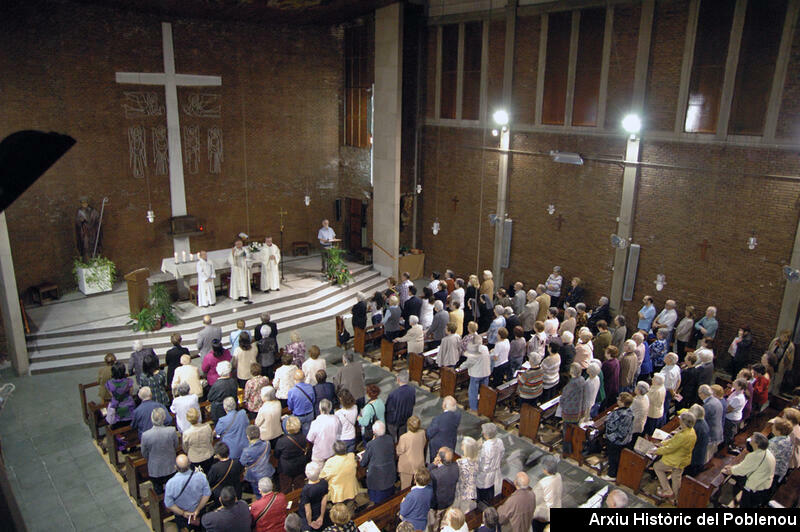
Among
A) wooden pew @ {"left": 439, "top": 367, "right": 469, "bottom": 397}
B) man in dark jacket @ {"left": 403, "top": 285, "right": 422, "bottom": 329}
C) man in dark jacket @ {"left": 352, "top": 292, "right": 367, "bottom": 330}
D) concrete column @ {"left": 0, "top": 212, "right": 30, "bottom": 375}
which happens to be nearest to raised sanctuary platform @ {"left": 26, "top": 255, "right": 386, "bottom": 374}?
concrete column @ {"left": 0, "top": 212, "right": 30, "bottom": 375}

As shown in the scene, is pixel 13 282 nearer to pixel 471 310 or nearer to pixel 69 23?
pixel 69 23

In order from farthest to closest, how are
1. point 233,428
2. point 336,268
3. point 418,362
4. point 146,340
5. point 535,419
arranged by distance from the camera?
1. point 336,268
2. point 146,340
3. point 418,362
4. point 535,419
5. point 233,428

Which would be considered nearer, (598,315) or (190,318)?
(598,315)

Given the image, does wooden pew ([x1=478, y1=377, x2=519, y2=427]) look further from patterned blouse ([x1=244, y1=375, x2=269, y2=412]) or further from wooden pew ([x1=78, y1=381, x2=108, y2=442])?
wooden pew ([x1=78, y1=381, x2=108, y2=442])

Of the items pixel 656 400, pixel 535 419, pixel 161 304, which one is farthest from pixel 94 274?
pixel 656 400

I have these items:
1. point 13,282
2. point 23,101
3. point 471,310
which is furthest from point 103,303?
point 471,310

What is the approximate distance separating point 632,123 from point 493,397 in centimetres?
694

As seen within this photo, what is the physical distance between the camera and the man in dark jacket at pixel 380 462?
6883mm

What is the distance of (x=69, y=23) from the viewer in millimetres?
13836

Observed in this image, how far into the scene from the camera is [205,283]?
14.2 metres

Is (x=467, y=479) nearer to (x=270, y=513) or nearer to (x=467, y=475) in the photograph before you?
(x=467, y=475)

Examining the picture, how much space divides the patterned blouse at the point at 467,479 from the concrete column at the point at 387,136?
1101cm

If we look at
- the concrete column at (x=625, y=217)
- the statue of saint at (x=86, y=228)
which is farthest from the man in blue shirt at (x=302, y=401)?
the statue of saint at (x=86, y=228)

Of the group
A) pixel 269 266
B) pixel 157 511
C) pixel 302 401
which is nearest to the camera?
pixel 157 511
